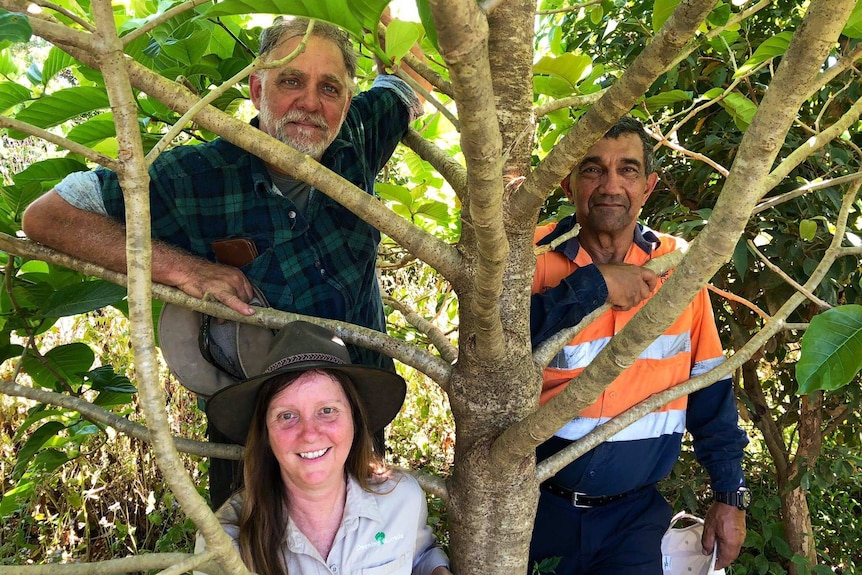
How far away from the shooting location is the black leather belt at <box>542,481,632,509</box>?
2.24 m

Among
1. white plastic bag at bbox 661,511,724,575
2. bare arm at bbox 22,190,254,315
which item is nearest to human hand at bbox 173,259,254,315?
bare arm at bbox 22,190,254,315

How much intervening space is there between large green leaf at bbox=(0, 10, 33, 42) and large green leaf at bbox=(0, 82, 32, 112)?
2.67 ft

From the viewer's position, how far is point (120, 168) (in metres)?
0.90

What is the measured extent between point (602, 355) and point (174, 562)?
75 centimetres

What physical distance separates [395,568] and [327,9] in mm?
1315

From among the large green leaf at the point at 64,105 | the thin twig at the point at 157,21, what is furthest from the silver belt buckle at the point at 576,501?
the thin twig at the point at 157,21

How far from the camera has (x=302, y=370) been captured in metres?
1.67

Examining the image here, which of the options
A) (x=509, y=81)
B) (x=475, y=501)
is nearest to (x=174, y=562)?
(x=475, y=501)

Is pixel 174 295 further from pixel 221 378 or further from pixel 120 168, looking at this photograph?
pixel 120 168

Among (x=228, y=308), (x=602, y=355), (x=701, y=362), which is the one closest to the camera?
(x=602, y=355)

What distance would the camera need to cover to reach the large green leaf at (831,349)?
3.52 ft

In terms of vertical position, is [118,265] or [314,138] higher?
[314,138]

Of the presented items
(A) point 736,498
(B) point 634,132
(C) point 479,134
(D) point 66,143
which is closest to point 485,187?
(C) point 479,134

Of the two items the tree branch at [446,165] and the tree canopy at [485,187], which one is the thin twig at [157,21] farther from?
the tree branch at [446,165]
